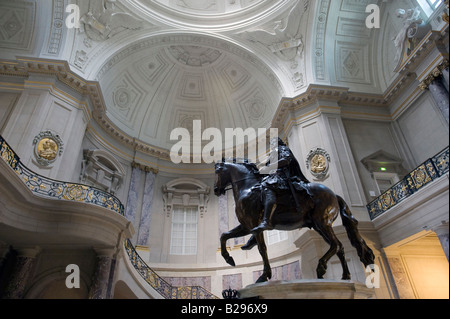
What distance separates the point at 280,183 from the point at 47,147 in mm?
9450

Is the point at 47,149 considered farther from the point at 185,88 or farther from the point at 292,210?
the point at 185,88

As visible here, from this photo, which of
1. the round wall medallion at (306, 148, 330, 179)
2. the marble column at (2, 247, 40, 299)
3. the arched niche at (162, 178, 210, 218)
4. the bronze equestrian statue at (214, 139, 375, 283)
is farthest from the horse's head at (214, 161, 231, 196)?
the arched niche at (162, 178, 210, 218)

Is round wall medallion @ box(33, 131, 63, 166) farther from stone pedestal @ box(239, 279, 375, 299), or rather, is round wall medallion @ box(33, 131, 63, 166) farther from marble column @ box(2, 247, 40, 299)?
stone pedestal @ box(239, 279, 375, 299)

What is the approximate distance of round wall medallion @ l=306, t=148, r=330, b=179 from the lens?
38.3 feet

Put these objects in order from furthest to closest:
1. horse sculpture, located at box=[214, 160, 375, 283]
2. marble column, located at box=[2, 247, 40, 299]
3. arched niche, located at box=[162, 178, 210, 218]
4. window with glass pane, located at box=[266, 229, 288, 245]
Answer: arched niche, located at box=[162, 178, 210, 218]
window with glass pane, located at box=[266, 229, 288, 245]
marble column, located at box=[2, 247, 40, 299]
horse sculpture, located at box=[214, 160, 375, 283]

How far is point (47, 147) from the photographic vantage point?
10.7 m

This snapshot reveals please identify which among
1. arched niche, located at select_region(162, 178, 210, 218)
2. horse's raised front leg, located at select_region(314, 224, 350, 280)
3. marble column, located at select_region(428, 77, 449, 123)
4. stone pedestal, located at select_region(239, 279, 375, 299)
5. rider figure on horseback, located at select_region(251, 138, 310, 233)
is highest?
arched niche, located at select_region(162, 178, 210, 218)

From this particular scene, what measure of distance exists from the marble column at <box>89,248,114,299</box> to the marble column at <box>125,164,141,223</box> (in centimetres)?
566

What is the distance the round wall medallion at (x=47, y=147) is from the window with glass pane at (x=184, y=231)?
748 centimetres

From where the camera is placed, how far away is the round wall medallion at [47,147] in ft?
34.3

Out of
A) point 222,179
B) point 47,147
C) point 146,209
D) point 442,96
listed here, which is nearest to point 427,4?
point 222,179
